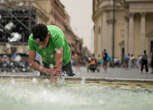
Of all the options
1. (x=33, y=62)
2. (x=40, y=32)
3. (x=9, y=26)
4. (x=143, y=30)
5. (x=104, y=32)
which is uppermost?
(x=104, y=32)

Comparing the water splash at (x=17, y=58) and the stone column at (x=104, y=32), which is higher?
the stone column at (x=104, y=32)

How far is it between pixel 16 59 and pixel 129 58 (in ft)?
52.3

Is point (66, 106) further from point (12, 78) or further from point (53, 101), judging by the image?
point (12, 78)

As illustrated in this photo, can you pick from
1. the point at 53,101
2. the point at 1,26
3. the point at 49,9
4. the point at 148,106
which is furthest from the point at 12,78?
the point at 49,9

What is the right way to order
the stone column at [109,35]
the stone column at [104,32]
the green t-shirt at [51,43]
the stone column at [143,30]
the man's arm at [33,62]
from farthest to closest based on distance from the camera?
the stone column at [104,32], the stone column at [109,35], the stone column at [143,30], the man's arm at [33,62], the green t-shirt at [51,43]

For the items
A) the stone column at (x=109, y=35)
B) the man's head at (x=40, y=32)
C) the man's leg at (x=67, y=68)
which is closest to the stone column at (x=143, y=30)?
the stone column at (x=109, y=35)

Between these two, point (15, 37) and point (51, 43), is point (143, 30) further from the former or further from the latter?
point (51, 43)

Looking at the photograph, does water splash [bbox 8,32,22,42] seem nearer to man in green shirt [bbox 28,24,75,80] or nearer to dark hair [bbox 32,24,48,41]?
man in green shirt [bbox 28,24,75,80]

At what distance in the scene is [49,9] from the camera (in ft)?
220

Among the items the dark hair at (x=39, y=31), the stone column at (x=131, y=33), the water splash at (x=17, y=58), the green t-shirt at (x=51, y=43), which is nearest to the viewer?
the dark hair at (x=39, y=31)

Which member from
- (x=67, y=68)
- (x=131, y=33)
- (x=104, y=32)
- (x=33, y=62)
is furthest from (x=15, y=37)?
(x=104, y=32)

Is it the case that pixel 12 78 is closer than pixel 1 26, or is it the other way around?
pixel 12 78

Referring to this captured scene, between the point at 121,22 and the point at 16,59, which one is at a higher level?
the point at 121,22

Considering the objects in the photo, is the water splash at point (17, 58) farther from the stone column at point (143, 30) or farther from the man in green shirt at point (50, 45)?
the stone column at point (143, 30)
